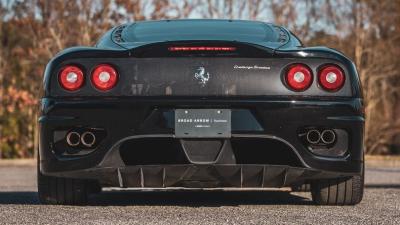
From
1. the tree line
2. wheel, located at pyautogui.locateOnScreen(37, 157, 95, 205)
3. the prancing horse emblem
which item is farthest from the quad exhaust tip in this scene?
the tree line

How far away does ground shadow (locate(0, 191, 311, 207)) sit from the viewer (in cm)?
611

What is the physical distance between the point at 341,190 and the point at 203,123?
1191 millimetres

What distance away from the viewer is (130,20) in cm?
2639

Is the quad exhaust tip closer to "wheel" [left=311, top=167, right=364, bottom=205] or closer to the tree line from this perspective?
"wheel" [left=311, top=167, right=364, bottom=205]

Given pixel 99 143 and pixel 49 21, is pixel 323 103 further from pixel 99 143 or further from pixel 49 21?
pixel 49 21

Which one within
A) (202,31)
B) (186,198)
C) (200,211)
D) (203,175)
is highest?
(202,31)

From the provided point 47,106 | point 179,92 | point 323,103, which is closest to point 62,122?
point 47,106

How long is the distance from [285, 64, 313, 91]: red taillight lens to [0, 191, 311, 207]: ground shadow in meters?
1.11

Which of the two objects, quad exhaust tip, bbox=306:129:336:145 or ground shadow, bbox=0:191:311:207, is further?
ground shadow, bbox=0:191:311:207

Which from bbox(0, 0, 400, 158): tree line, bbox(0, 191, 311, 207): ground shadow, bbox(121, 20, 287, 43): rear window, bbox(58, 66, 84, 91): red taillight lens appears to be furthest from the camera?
bbox(0, 0, 400, 158): tree line

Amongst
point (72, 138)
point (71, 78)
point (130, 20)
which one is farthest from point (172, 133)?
point (130, 20)

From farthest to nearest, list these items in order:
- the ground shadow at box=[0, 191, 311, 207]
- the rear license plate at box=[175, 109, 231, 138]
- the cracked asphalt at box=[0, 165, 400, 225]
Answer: the ground shadow at box=[0, 191, 311, 207] → the rear license plate at box=[175, 109, 231, 138] → the cracked asphalt at box=[0, 165, 400, 225]

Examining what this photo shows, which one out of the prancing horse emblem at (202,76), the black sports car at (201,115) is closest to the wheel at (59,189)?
the black sports car at (201,115)

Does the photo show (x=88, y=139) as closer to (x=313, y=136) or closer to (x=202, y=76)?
(x=202, y=76)
